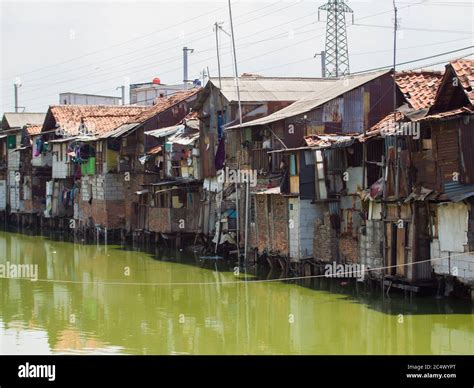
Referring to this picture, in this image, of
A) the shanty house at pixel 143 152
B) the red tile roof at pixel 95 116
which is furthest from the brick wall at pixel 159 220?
the red tile roof at pixel 95 116

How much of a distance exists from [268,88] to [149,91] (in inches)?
1145

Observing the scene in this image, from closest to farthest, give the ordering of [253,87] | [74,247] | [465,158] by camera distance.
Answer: [465,158] < [253,87] < [74,247]

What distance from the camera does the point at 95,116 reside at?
51781 millimetres

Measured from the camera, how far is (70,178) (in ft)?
173

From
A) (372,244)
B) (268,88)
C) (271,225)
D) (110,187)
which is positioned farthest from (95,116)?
(372,244)

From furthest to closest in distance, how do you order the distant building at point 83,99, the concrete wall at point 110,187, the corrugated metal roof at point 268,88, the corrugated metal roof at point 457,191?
the distant building at point 83,99
the concrete wall at point 110,187
the corrugated metal roof at point 268,88
the corrugated metal roof at point 457,191

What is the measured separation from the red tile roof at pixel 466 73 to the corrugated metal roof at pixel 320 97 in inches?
252

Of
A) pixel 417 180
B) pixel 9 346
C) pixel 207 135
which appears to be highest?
pixel 207 135

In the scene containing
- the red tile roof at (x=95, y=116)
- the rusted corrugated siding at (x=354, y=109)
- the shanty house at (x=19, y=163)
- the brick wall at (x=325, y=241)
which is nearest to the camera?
the brick wall at (x=325, y=241)

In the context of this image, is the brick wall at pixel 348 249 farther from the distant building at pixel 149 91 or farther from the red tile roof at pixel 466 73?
the distant building at pixel 149 91

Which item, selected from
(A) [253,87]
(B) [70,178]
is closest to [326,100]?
(A) [253,87]

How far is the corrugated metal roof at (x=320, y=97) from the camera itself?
30.2m

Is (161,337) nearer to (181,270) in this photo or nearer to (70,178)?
(181,270)

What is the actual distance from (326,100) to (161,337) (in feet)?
40.3
